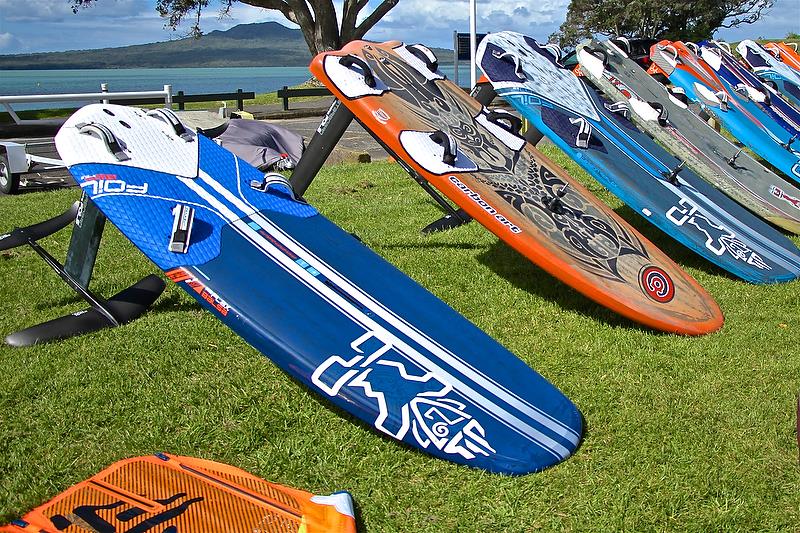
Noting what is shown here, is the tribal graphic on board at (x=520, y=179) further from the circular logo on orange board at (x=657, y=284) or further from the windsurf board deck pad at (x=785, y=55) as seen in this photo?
the windsurf board deck pad at (x=785, y=55)

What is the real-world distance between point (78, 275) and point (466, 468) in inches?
99.8

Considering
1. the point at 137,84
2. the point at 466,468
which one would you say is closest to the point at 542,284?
the point at 466,468

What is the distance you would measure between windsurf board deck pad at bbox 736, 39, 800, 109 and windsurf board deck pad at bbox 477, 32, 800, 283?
5961 millimetres

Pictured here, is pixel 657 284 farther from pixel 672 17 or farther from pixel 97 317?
pixel 672 17

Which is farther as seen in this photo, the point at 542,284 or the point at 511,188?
the point at 542,284

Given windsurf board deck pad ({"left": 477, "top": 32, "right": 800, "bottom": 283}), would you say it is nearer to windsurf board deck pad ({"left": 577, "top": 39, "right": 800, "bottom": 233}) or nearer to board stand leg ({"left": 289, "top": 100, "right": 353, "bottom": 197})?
windsurf board deck pad ({"left": 577, "top": 39, "right": 800, "bottom": 233})

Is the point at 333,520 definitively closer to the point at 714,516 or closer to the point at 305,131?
the point at 714,516

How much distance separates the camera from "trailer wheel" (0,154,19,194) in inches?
313

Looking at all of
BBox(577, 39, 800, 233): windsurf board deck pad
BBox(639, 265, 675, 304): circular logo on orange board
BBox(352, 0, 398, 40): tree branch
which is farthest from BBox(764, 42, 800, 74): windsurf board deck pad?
BBox(352, 0, 398, 40): tree branch

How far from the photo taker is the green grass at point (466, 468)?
254 centimetres

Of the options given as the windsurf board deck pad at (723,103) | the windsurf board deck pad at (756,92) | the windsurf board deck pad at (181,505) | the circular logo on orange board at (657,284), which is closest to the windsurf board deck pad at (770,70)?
the windsurf board deck pad at (756,92)

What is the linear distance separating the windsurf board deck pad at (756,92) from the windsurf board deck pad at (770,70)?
1.11 meters

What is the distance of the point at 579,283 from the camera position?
391 centimetres

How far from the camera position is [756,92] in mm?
8992
